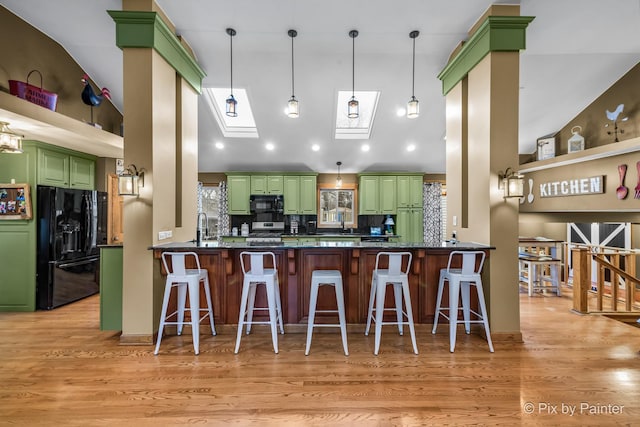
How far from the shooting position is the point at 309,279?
3.23 meters

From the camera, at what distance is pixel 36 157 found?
4.04 m

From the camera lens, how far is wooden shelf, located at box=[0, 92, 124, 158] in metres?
3.02

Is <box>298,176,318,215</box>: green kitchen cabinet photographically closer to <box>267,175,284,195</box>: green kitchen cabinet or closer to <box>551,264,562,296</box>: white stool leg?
<box>267,175,284,195</box>: green kitchen cabinet

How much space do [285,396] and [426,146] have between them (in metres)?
5.37

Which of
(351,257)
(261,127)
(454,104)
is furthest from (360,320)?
(261,127)

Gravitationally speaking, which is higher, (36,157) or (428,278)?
(36,157)

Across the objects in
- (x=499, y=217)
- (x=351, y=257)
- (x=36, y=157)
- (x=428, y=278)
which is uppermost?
(x=36, y=157)

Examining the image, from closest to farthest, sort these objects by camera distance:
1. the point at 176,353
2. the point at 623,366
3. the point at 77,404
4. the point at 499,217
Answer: the point at 77,404 → the point at 623,366 → the point at 176,353 → the point at 499,217

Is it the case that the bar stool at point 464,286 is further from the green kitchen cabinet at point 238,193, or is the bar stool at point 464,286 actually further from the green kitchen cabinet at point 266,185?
the green kitchen cabinet at point 238,193

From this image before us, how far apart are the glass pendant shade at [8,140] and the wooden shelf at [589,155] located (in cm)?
724

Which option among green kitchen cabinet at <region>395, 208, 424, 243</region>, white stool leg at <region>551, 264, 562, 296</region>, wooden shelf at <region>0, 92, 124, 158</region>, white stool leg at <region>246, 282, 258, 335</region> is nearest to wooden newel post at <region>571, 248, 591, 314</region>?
white stool leg at <region>551, 264, 562, 296</region>

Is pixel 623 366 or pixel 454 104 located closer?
pixel 623 366

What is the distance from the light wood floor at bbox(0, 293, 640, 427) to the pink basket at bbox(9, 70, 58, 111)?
2.47 meters

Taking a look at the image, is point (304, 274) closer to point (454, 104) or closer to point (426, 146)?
point (454, 104)
